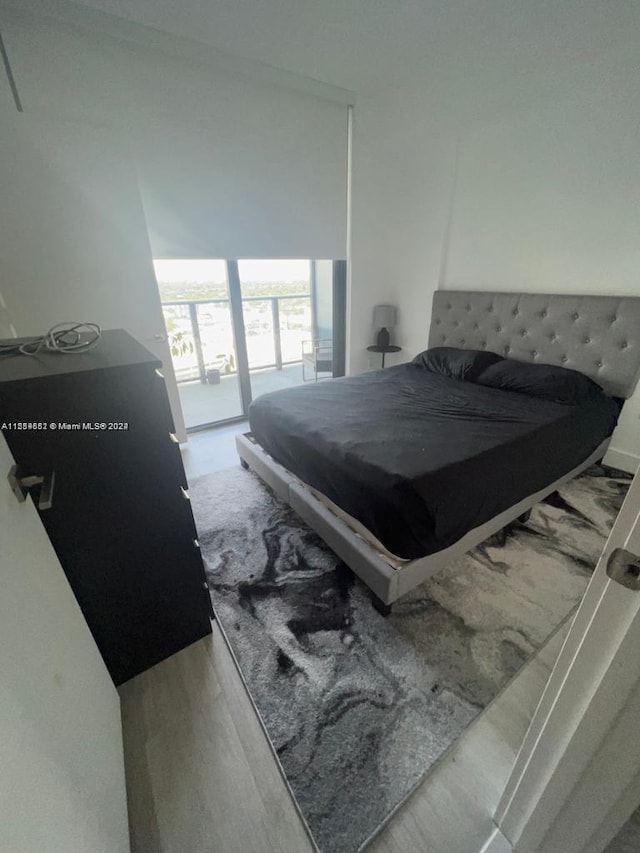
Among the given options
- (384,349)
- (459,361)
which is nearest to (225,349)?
(384,349)

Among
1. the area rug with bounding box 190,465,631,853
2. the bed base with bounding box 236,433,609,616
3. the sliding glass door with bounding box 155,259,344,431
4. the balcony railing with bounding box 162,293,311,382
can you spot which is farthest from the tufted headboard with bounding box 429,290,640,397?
the balcony railing with bounding box 162,293,311,382

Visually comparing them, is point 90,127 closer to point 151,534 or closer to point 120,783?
point 151,534

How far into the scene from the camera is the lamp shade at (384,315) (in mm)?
3748

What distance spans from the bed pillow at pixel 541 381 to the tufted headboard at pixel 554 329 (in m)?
0.16

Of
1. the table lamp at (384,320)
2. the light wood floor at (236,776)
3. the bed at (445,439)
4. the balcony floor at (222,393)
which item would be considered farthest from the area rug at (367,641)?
the table lamp at (384,320)

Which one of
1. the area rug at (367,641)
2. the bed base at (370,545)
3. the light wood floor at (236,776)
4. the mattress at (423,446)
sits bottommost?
the light wood floor at (236,776)

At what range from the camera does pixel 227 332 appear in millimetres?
3922

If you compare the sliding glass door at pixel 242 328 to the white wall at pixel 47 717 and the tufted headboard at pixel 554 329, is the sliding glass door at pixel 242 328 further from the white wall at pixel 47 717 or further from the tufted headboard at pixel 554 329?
the white wall at pixel 47 717

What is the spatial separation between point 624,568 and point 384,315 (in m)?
3.55

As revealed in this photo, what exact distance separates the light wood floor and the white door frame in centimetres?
27

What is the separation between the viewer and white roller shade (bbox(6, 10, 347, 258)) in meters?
2.06

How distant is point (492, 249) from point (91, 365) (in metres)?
3.21

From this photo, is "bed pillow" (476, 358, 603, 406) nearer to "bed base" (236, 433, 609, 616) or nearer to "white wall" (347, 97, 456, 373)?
"bed base" (236, 433, 609, 616)

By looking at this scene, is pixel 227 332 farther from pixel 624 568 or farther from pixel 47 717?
pixel 624 568
